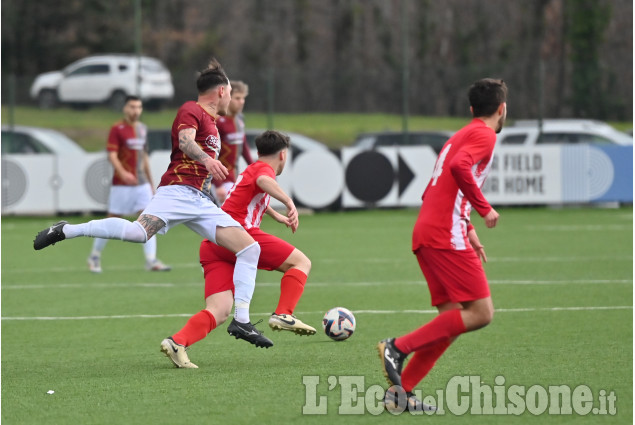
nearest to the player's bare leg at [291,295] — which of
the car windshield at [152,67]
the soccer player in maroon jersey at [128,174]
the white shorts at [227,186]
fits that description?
the white shorts at [227,186]

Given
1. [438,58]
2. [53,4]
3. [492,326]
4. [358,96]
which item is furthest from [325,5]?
[492,326]

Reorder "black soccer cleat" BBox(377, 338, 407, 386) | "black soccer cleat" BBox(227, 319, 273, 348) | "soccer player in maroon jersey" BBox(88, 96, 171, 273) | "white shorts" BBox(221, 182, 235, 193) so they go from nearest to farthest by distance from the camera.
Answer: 1. "black soccer cleat" BBox(377, 338, 407, 386)
2. "black soccer cleat" BBox(227, 319, 273, 348)
3. "white shorts" BBox(221, 182, 235, 193)
4. "soccer player in maroon jersey" BBox(88, 96, 171, 273)

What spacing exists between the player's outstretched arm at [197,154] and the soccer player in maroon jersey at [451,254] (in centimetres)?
175

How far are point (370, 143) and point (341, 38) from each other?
3110cm

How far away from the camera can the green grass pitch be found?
6660 millimetres

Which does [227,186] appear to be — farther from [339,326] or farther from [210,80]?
[210,80]

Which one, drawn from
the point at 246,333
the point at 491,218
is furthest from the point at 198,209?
the point at 491,218

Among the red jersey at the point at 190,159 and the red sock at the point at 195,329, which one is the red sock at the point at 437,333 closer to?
the red sock at the point at 195,329

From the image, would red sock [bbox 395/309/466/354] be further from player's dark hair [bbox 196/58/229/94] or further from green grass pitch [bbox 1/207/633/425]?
player's dark hair [bbox 196/58/229/94]

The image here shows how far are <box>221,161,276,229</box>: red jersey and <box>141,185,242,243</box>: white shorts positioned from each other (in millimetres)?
314

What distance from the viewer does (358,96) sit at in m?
37.8

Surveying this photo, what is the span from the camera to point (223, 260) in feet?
27.0

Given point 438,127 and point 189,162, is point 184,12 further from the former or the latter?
point 189,162

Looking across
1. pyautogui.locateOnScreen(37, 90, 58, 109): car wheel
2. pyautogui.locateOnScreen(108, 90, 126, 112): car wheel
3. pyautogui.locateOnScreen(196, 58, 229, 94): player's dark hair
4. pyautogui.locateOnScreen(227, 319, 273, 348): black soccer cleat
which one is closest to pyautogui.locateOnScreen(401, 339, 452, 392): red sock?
pyautogui.locateOnScreen(227, 319, 273, 348): black soccer cleat
